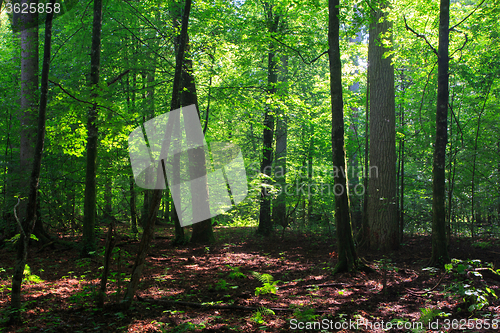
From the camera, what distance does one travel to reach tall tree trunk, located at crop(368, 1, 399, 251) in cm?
830

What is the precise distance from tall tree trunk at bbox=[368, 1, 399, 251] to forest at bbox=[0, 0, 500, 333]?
4 cm

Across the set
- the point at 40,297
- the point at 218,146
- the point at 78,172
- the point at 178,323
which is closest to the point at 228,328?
the point at 178,323

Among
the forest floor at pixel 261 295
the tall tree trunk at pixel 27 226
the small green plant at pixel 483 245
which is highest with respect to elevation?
the tall tree trunk at pixel 27 226

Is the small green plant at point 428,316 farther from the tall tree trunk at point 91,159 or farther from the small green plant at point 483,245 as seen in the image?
the tall tree trunk at point 91,159

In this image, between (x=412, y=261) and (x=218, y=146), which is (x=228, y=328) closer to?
(x=412, y=261)

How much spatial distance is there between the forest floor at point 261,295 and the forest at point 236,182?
0.04 m

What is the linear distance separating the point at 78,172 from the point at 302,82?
10.4 metres

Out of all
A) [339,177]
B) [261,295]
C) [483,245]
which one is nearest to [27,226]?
[261,295]

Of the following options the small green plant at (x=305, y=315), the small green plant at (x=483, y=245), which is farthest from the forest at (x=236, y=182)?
the small green plant at (x=483, y=245)

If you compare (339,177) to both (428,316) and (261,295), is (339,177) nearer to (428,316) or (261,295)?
(261,295)

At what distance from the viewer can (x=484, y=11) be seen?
6.76 meters

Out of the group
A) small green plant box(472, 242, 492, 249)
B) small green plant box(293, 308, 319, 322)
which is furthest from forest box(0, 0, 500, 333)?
small green plant box(472, 242, 492, 249)

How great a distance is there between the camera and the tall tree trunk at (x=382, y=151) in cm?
830

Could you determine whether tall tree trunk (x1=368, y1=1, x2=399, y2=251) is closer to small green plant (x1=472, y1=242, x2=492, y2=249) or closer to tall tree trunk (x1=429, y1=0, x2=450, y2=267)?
small green plant (x1=472, y1=242, x2=492, y2=249)
